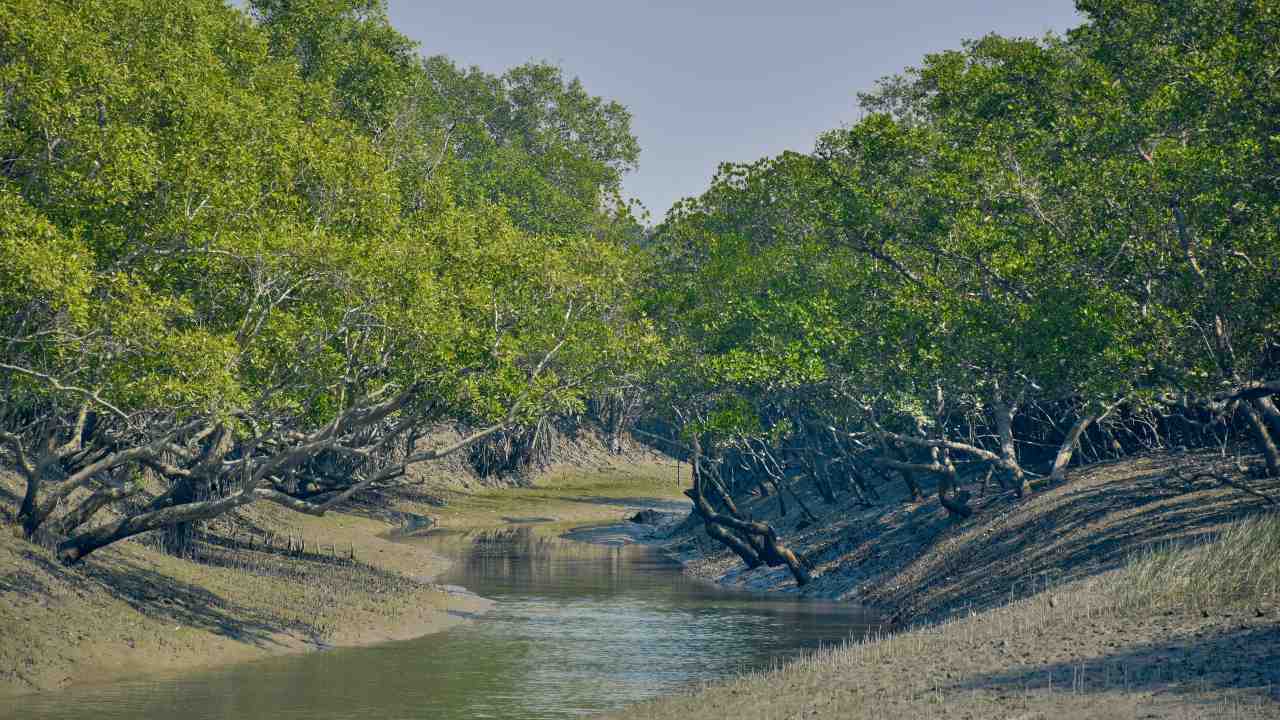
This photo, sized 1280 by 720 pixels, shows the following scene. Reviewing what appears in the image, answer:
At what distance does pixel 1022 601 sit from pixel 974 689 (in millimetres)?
8437

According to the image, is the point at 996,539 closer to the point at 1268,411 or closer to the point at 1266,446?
the point at 1266,446

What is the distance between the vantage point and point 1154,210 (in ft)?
106

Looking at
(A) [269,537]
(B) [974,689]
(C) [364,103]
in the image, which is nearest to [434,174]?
(C) [364,103]

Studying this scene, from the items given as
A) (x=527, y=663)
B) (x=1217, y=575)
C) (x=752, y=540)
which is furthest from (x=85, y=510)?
(x=752, y=540)

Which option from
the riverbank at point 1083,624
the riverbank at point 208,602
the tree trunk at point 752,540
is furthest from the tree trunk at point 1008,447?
the riverbank at point 208,602

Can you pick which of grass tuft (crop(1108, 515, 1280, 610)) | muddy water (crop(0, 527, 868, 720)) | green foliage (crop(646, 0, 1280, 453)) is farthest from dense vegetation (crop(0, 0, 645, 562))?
grass tuft (crop(1108, 515, 1280, 610))

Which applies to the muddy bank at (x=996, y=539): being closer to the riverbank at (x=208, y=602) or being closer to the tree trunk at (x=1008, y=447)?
the tree trunk at (x=1008, y=447)

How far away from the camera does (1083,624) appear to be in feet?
72.3

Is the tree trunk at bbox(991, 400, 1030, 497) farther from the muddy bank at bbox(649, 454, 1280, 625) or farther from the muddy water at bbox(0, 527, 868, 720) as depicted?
the muddy water at bbox(0, 527, 868, 720)

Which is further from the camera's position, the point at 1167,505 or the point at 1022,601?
the point at 1167,505

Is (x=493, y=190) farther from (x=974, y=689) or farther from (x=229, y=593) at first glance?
(x=974, y=689)

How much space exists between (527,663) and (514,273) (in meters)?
9.98

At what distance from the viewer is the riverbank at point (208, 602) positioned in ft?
88.4

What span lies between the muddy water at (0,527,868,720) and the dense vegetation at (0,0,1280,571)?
4.90 meters
